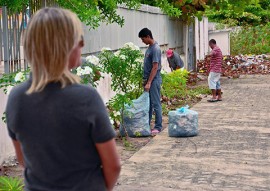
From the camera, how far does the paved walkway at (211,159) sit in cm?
741

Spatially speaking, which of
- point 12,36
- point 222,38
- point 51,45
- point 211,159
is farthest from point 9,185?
point 222,38

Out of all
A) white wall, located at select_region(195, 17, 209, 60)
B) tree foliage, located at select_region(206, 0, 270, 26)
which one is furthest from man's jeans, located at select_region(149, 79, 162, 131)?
tree foliage, located at select_region(206, 0, 270, 26)

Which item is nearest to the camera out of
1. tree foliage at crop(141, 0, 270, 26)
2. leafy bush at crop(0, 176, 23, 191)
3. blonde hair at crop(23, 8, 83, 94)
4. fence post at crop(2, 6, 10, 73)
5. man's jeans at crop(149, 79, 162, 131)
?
blonde hair at crop(23, 8, 83, 94)

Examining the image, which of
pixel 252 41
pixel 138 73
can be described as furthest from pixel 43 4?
pixel 252 41

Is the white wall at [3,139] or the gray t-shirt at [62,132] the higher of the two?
the gray t-shirt at [62,132]

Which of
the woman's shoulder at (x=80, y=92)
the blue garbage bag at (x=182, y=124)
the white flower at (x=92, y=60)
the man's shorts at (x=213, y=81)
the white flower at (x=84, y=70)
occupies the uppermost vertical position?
the woman's shoulder at (x=80, y=92)

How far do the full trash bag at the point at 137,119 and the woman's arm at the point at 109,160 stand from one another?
7654 millimetres

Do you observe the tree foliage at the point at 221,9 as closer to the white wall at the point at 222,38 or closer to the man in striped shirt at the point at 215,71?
the man in striped shirt at the point at 215,71

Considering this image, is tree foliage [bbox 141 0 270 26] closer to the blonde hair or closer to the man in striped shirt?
the man in striped shirt

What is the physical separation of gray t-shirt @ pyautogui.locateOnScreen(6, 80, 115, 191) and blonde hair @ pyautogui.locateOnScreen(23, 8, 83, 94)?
1.8 inches

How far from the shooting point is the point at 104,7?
11.5 m

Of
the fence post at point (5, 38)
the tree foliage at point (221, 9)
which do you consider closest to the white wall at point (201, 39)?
the tree foliage at point (221, 9)

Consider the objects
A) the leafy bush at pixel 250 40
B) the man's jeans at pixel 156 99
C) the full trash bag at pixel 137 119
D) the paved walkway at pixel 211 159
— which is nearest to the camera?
the paved walkway at pixel 211 159

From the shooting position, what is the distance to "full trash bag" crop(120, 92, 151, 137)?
10.7 m
